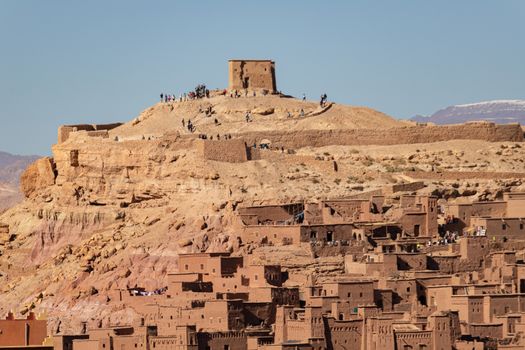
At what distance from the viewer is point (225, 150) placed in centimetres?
9450

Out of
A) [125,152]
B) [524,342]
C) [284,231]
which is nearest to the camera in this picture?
[524,342]

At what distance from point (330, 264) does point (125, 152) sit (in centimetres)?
1651

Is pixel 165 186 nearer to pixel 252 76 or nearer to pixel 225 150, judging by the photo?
pixel 225 150

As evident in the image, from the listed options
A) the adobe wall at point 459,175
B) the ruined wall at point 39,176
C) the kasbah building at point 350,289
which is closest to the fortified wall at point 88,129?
the ruined wall at point 39,176

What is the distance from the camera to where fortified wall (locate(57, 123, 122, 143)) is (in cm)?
10272

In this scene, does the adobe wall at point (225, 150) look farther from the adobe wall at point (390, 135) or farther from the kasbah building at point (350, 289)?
the adobe wall at point (390, 135)

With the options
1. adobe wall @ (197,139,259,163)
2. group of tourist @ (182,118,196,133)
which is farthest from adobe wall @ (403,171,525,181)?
group of tourist @ (182,118,196,133)

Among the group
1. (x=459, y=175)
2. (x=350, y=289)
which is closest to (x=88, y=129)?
(x=459, y=175)

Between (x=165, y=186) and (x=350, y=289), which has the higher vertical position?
(x=165, y=186)

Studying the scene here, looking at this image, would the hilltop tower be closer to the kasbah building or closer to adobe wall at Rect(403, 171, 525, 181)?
the kasbah building

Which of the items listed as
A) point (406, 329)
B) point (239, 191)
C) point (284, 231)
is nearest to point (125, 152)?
point (239, 191)

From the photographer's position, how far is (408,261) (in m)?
82.3

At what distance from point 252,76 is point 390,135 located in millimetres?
7528

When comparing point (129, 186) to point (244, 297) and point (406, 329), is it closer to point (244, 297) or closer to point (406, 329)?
point (244, 297)
